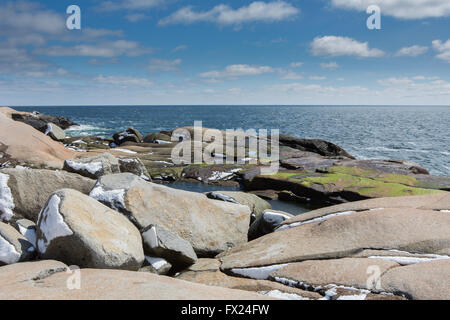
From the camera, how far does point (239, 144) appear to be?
36.6 meters

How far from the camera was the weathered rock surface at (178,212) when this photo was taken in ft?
28.2

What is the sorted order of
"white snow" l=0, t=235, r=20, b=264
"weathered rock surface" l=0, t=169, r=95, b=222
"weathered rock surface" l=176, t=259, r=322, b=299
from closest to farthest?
1. "weathered rock surface" l=176, t=259, r=322, b=299
2. "white snow" l=0, t=235, r=20, b=264
3. "weathered rock surface" l=0, t=169, r=95, b=222

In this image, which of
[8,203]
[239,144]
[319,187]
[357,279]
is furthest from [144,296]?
[239,144]

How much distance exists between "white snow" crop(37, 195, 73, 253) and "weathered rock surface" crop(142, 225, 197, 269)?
1.87 metres

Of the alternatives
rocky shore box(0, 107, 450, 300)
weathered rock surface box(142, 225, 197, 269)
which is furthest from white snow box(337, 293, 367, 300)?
weathered rock surface box(142, 225, 197, 269)

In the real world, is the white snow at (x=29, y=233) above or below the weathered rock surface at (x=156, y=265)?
above

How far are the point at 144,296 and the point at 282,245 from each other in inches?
158

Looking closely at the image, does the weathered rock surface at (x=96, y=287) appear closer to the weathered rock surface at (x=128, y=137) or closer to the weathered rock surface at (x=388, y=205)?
the weathered rock surface at (x=388, y=205)

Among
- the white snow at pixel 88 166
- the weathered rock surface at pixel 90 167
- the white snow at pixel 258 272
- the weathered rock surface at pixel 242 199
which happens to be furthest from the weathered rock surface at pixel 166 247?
the white snow at pixel 88 166

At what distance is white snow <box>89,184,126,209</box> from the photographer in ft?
27.9

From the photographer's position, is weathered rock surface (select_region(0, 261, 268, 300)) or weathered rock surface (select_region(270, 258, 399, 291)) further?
weathered rock surface (select_region(270, 258, 399, 291))

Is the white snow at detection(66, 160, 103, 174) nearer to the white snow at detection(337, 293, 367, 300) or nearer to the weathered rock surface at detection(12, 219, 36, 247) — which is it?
the weathered rock surface at detection(12, 219, 36, 247)

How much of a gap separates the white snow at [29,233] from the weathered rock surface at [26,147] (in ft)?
27.9
